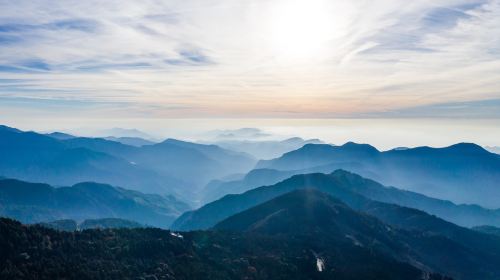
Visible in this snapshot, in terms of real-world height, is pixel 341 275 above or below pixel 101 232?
below

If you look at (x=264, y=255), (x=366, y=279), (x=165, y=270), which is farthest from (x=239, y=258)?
(x=366, y=279)

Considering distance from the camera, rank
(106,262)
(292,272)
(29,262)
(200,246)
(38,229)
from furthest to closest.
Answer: (200,246) → (292,272) → (38,229) → (106,262) → (29,262)

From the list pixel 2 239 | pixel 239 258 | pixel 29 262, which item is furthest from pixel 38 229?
pixel 239 258

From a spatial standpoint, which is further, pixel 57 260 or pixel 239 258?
pixel 239 258

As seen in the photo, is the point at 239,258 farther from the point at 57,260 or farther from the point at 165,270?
the point at 57,260

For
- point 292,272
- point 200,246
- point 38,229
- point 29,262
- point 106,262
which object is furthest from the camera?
point 200,246

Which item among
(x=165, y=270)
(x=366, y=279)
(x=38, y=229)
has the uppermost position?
(x=38, y=229)
